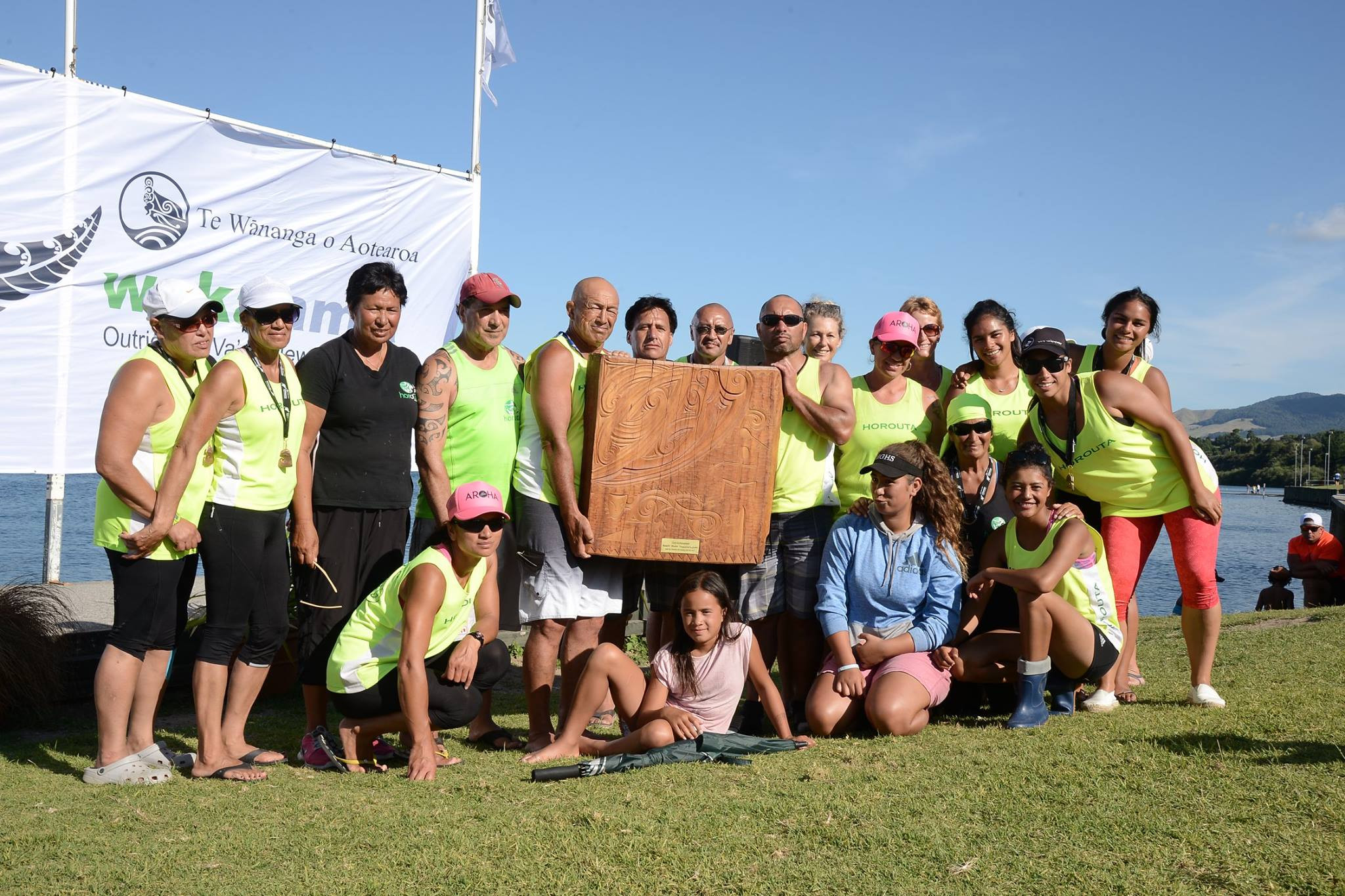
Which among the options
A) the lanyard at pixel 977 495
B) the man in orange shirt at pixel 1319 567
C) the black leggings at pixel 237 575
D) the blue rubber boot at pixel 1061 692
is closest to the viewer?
the black leggings at pixel 237 575

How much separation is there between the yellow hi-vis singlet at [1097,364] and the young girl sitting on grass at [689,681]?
2.12 m

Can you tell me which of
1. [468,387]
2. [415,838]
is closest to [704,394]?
[468,387]

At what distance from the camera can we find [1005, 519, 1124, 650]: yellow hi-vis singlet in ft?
15.6

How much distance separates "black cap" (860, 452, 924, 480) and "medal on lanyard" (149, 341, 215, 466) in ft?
9.04

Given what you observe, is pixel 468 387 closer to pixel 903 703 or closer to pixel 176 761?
pixel 176 761

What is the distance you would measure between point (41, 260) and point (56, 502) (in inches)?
65.2

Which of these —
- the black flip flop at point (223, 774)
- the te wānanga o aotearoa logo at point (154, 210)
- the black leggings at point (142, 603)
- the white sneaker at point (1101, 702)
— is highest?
the te wānanga o aotearoa logo at point (154, 210)

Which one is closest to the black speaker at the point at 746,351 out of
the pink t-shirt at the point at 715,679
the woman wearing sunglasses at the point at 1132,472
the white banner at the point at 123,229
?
the woman wearing sunglasses at the point at 1132,472

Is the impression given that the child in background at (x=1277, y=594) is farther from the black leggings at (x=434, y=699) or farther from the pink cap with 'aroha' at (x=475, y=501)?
the pink cap with 'aroha' at (x=475, y=501)

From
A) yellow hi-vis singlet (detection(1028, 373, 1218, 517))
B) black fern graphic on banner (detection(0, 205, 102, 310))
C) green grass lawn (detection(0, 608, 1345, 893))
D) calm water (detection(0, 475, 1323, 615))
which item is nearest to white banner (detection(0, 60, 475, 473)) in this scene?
black fern graphic on banner (detection(0, 205, 102, 310))

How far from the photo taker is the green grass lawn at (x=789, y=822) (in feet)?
9.30

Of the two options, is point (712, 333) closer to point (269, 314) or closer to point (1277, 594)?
point (269, 314)

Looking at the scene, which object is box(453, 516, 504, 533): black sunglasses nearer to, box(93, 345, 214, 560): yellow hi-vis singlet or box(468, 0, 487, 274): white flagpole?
box(93, 345, 214, 560): yellow hi-vis singlet

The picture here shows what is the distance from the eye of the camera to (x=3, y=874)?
3.10 m
